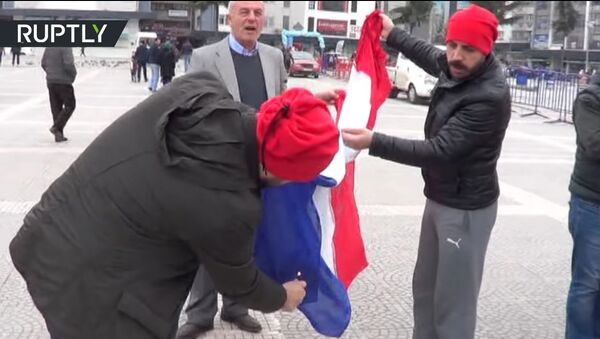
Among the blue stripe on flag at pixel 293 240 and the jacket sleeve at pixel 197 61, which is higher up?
the jacket sleeve at pixel 197 61

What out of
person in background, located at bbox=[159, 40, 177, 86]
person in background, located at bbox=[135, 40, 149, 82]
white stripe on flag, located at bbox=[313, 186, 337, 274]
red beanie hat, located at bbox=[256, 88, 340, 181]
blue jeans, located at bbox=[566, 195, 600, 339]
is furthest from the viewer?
person in background, located at bbox=[135, 40, 149, 82]

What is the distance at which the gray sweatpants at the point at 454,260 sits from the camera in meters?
3.36

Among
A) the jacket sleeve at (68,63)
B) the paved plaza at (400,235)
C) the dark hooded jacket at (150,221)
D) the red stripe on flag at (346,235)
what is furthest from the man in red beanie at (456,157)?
the jacket sleeve at (68,63)

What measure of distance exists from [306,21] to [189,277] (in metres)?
78.1

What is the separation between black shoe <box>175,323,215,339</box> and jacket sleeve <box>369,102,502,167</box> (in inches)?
72.0

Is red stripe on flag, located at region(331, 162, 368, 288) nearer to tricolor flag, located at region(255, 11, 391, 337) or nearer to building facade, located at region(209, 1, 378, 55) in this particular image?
tricolor flag, located at region(255, 11, 391, 337)

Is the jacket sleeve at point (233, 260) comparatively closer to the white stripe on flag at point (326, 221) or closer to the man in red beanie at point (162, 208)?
the man in red beanie at point (162, 208)

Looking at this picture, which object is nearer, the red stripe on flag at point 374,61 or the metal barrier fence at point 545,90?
the red stripe on flag at point 374,61

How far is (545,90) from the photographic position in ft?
72.1

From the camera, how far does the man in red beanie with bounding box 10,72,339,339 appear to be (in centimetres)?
196

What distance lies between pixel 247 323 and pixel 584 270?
76.0 inches

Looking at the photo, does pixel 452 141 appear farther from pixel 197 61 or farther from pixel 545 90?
pixel 545 90

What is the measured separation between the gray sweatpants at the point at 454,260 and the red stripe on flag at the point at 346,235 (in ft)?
1.38

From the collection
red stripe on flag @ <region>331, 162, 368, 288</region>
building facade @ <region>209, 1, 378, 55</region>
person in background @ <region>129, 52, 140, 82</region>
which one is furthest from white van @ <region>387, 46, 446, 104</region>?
building facade @ <region>209, 1, 378, 55</region>
